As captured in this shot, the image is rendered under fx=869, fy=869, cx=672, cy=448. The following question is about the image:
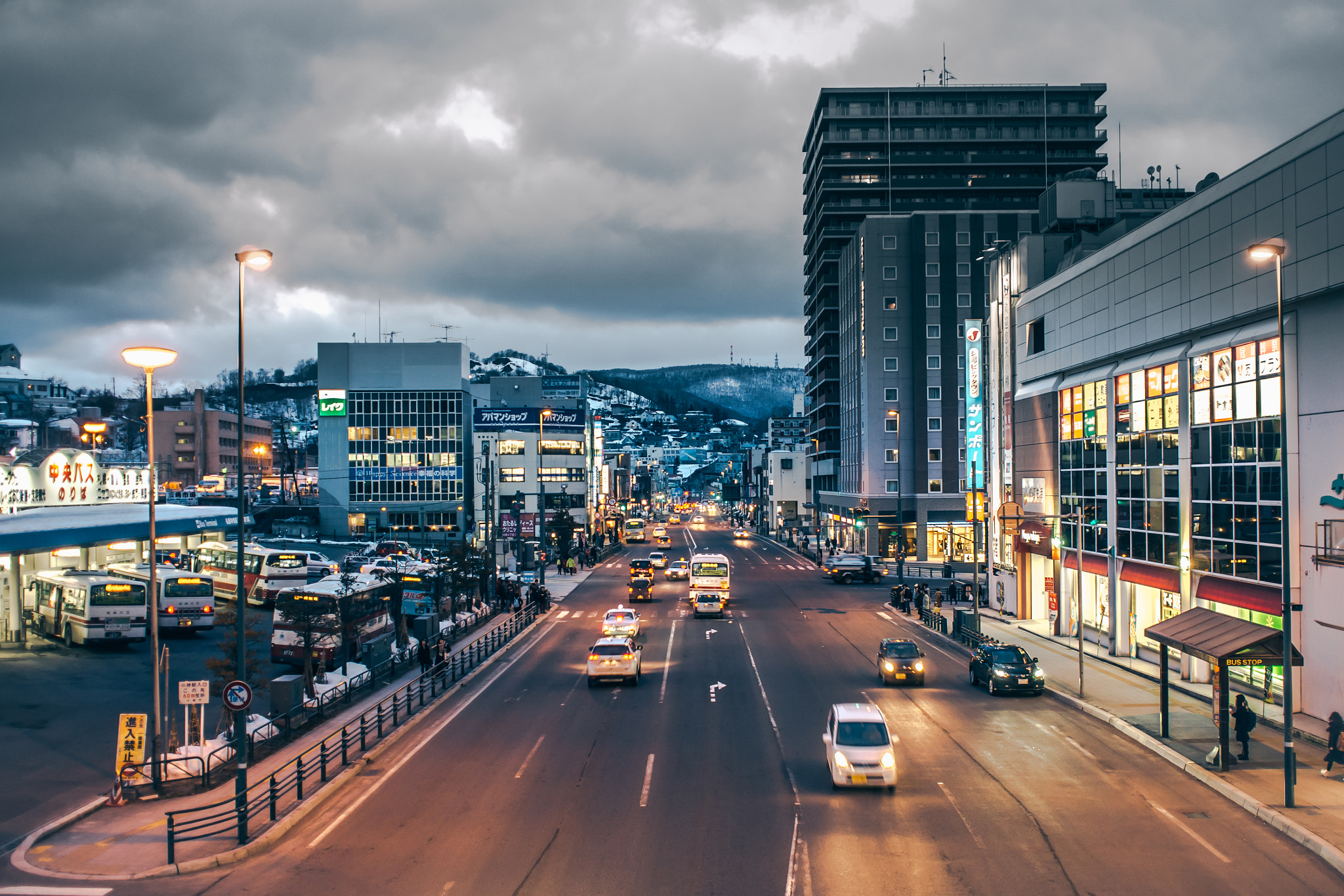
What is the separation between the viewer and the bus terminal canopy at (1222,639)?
797 inches

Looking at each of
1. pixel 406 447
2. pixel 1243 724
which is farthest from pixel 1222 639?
pixel 406 447

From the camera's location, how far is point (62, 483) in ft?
121

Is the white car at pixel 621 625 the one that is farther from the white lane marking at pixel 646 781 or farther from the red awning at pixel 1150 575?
the red awning at pixel 1150 575

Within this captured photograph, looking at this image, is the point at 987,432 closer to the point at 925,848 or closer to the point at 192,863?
the point at 925,848

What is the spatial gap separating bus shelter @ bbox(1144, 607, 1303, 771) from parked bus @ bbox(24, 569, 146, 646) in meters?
38.0

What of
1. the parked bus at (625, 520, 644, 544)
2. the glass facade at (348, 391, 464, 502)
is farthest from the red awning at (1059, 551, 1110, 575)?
the glass facade at (348, 391, 464, 502)

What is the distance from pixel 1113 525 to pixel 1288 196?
16360 millimetres

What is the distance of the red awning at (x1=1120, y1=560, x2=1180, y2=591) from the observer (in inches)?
1259

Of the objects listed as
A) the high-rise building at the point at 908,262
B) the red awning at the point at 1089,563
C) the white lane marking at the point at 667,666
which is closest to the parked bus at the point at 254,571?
the white lane marking at the point at 667,666

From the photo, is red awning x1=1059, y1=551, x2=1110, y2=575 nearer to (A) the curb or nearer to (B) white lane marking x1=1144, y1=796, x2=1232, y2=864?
(B) white lane marking x1=1144, y1=796, x2=1232, y2=864

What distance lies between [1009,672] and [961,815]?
13.3 m

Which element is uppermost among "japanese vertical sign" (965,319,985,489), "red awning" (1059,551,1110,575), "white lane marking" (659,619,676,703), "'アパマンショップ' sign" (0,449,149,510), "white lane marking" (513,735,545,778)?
"japanese vertical sign" (965,319,985,489)

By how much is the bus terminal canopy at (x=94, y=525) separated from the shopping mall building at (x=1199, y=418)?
31789 mm

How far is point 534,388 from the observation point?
160 m
